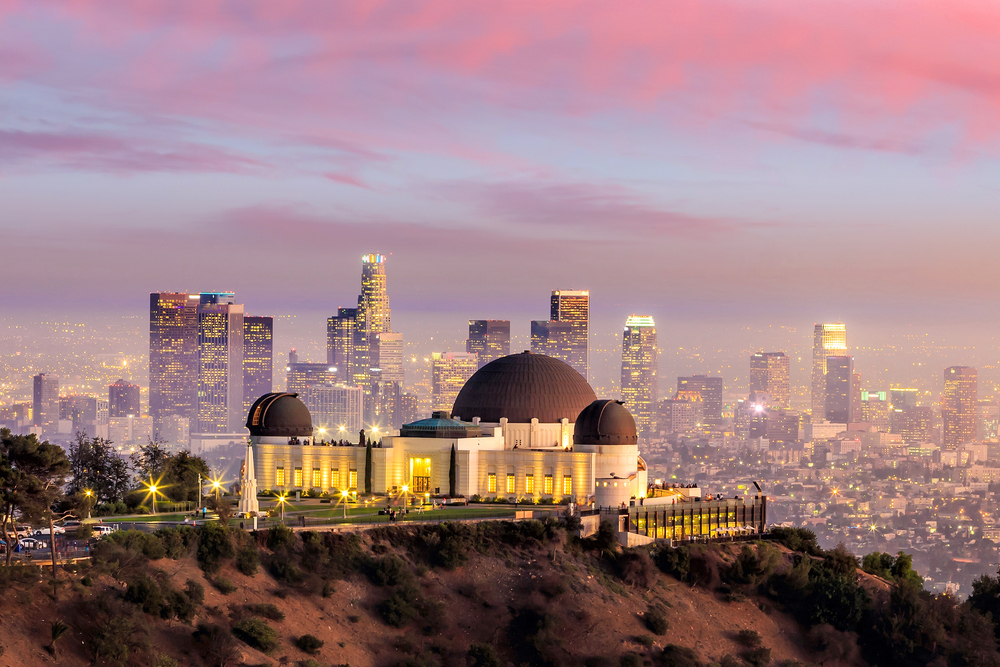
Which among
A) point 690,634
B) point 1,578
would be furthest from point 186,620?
point 690,634

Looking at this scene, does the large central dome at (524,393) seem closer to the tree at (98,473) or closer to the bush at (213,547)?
the tree at (98,473)

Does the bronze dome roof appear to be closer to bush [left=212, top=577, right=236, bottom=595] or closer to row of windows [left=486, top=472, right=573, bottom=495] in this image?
row of windows [left=486, top=472, right=573, bottom=495]

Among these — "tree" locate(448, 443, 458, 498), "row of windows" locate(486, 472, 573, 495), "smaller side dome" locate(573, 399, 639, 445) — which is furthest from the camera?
"tree" locate(448, 443, 458, 498)

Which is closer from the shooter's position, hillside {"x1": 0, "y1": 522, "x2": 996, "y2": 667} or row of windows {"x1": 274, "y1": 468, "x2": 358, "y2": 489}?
hillside {"x1": 0, "y1": 522, "x2": 996, "y2": 667}

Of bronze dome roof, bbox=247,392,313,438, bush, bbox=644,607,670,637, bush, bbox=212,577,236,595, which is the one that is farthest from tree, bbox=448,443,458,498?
bush, bbox=212,577,236,595

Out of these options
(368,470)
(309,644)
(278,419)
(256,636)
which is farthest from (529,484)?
(256,636)

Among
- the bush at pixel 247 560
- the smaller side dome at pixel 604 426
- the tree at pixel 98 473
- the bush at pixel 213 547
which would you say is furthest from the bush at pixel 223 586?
the smaller side dome at pixel 604 426

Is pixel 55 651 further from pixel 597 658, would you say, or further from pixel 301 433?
pixel 301 433
